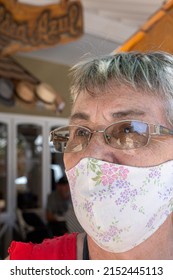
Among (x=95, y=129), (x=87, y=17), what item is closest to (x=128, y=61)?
(x=95, y=129)

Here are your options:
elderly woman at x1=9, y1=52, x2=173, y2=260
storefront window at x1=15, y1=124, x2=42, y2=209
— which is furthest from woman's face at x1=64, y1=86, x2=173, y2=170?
storefront window at x1=15, y1=124, x2=42, y2=209

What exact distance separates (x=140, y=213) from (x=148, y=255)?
11cm

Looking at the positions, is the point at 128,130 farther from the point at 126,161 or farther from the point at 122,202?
the point at 122,202

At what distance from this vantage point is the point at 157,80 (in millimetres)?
1104

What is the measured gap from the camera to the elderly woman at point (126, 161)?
42.0 inches

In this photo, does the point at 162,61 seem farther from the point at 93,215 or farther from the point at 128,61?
the point at 93,215

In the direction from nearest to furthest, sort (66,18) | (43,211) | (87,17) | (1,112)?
(66,18) → (87,17) → (1,112) → (43,211)

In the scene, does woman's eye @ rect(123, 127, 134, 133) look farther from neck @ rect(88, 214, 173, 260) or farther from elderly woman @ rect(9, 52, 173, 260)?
neck @ rect(88, 214, 173, 260)

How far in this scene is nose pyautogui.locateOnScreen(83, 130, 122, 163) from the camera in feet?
3.53

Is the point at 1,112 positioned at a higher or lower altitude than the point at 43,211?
higher

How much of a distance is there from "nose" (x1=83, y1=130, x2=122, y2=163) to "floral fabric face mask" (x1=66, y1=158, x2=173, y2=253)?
0.7 inches

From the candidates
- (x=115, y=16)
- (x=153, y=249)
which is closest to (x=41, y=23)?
(x=115, y=16)

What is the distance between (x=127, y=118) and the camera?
1.08 meters

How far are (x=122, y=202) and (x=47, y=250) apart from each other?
0.86 ft
